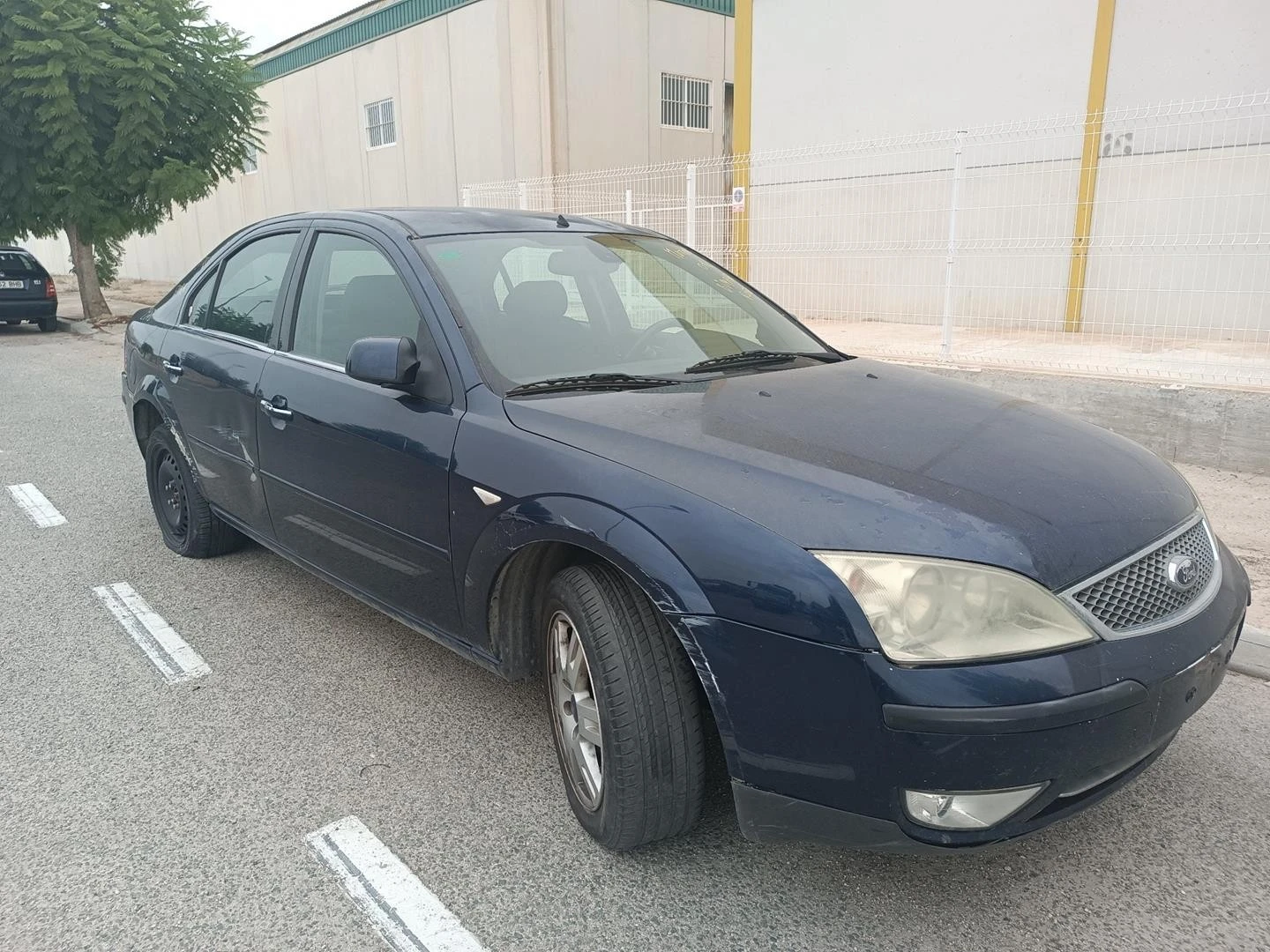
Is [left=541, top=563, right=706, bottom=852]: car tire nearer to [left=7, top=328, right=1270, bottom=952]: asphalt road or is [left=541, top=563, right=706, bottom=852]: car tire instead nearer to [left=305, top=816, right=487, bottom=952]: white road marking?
[left=7, top=328, right=1270, bottom=952]: asphalt road

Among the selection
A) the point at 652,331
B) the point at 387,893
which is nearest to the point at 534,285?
the point at 652,331

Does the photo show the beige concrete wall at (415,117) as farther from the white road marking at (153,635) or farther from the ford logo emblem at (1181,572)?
the ford logo emblem at (1181,572)

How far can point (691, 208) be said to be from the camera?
10250 millimetres

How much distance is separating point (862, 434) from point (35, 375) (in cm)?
1227

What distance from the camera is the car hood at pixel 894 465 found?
6.79 feet

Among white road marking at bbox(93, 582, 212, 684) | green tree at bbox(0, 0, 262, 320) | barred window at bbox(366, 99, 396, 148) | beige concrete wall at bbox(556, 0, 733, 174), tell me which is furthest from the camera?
barred window at bbox(366, 99, 396, 148)

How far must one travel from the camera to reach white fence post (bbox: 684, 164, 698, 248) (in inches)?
398

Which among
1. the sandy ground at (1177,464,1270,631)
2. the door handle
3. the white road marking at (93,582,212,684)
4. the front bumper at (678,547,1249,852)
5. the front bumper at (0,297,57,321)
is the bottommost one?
the white road marking at (93,582,212,684)

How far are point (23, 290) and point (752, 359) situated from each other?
1752 cm

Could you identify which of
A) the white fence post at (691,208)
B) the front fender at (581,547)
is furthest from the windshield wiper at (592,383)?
the white fence post at (691,208)

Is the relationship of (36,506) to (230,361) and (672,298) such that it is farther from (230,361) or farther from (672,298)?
(672,298)

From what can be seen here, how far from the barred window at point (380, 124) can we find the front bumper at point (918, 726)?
1928 cm

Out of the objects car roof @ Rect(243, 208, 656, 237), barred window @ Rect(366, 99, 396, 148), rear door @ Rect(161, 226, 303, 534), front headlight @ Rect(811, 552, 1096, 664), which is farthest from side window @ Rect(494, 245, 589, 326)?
barred window @ Rect(366, 99, 396, 148)

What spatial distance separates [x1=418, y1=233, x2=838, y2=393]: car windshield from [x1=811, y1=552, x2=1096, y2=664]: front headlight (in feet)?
4.09
